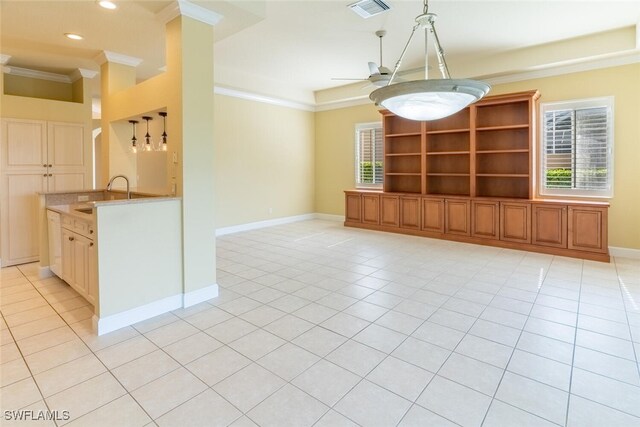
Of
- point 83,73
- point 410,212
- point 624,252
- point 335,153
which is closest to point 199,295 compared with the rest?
point 83,73

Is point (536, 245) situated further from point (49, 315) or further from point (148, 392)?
point (49, 315)

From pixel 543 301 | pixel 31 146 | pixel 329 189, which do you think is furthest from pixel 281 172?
pixel 543 301

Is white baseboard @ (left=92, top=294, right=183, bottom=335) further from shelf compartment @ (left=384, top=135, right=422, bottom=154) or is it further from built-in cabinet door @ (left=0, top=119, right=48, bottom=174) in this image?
shelf compartment @ (left=384, top=135, right=422, bottom=154)

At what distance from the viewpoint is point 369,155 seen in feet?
26.1

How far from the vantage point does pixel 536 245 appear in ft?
17.6

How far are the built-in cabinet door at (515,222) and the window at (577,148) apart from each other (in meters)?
0.64

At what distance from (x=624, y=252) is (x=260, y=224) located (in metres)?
Result: 6.34

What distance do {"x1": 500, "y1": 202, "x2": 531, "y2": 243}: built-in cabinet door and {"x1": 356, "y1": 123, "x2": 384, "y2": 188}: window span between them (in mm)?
2811

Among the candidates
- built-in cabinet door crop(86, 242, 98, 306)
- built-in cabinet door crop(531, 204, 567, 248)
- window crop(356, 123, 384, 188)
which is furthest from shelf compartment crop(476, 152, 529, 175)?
built-in cabinet door crop(86, 242, 98, 306)

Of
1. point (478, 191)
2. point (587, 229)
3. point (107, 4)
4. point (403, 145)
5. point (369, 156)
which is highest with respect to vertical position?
→ point (107, 4)

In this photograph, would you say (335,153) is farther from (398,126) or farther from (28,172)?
(28,172)

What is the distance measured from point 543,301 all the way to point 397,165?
4.36 m

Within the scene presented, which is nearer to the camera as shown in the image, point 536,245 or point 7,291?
point 7,291

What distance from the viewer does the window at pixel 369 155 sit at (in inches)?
307
